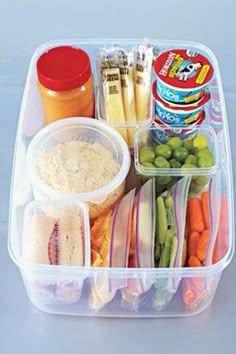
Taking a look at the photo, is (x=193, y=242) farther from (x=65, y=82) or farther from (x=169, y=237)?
(x=65, y=82)

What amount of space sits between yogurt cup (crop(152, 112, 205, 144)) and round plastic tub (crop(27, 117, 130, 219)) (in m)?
0.05

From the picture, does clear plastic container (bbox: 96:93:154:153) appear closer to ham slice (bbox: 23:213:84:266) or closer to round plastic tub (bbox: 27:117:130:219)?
round plastic tub (bbox: 27:117:130:219)

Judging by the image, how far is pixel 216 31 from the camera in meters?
1.15

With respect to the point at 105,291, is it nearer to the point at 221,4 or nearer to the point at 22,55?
the point at 22,55

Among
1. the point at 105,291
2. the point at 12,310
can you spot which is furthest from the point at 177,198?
the point at 12,310

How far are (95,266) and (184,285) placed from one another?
112mm

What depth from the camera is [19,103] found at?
102 centimetres

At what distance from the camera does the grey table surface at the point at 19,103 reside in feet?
2.41

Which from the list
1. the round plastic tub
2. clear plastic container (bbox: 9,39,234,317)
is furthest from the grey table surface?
the round plastic tub

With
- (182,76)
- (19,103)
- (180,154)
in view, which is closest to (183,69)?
(182,76)

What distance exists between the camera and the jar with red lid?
2.60ft

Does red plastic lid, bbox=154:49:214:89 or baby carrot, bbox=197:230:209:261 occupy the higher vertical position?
red plastic lid, bbox=154:49:214:89

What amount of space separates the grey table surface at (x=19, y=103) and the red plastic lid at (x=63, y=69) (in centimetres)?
19

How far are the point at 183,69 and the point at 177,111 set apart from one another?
6 centimetres
